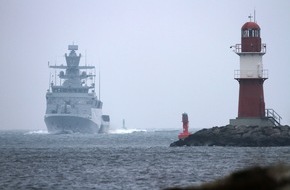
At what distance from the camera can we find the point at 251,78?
5831cm

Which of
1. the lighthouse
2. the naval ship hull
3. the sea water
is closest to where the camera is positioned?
the sea water

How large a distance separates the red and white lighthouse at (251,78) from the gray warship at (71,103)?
88840 mm

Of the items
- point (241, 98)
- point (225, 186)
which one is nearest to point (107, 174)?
point (241, 98)

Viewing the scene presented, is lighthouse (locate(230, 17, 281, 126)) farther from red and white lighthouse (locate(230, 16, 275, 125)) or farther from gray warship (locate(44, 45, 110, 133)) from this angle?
gray warship (locate(44, 45, 110, 133))

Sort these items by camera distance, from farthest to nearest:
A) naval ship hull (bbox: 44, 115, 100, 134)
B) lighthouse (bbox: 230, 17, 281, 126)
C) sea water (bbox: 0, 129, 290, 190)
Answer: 1. naval ship hull (bbox: 44, 115, 100, 134)
2. lighthouse (bbox: 230, 17, 281, 126)
3. sea water (bbox: 0, 129, 290, 190)

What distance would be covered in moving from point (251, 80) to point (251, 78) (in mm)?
184

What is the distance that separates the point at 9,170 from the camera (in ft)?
141

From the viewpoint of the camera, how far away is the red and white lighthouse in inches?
2292

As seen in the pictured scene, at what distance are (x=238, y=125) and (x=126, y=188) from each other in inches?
1232

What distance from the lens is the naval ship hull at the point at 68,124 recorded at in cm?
14825

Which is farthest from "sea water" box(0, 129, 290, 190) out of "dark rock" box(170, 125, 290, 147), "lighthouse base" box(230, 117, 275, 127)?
"lighthouse base" box(230, 117, 275, 127)

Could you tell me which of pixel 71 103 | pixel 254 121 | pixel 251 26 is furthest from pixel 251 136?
pixel 71 103

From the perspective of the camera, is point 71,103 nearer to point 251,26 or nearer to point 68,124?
point 68,124

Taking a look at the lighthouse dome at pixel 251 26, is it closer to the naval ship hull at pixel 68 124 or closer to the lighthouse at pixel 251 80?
the lighthouse at pixel 251 80
